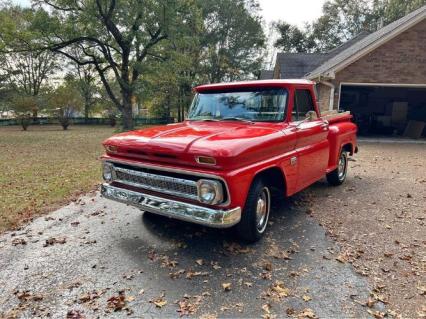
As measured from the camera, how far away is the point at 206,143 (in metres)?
3.41

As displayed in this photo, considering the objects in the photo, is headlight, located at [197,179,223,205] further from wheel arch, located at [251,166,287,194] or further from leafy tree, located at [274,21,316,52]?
leafy tree, located at [274,21,316,52]

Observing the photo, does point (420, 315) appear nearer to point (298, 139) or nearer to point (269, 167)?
point (269, 167)

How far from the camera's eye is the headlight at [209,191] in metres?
3.27

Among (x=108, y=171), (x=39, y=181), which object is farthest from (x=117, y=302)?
(x=39, y=181)

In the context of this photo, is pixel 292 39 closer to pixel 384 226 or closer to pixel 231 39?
pixel 231 39

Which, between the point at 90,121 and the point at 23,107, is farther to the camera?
the point at 90,121

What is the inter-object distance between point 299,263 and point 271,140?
4.93ft

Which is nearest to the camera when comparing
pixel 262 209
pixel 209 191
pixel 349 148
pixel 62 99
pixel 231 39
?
pixel 209 191

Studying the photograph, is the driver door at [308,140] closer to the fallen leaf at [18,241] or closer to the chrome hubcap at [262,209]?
the chrome hubcap at [262,209]

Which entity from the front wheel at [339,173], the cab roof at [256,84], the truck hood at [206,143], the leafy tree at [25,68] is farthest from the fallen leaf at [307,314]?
the leafy tree at [25,68]

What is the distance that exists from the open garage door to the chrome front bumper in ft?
57.7

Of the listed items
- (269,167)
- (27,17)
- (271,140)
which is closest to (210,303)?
(269,167)

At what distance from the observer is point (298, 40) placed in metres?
41.3

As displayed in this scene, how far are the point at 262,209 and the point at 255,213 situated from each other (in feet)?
1.29
